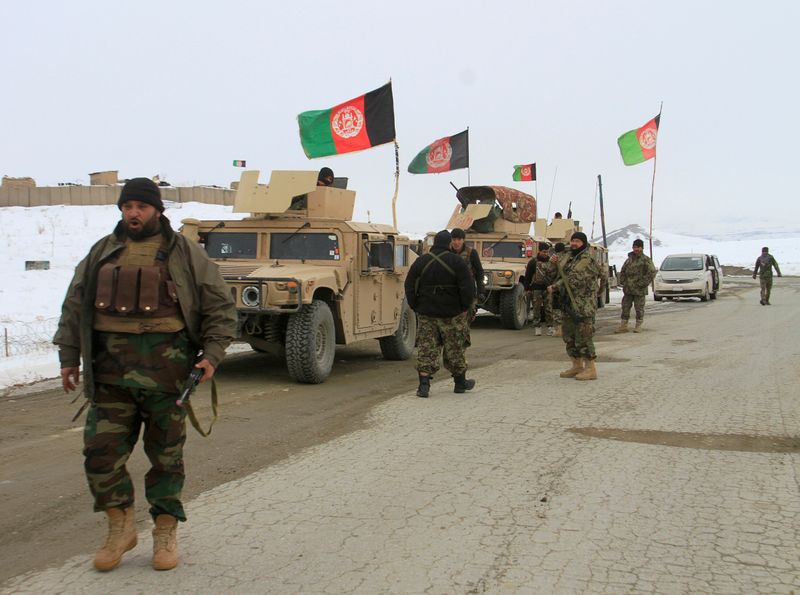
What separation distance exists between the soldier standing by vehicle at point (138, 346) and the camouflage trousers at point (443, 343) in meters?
4.38

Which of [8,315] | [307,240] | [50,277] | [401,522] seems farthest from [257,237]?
[50,277]

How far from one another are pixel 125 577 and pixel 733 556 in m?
2.67

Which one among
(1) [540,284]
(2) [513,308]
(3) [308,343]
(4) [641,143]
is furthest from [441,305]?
(4) [641,143]

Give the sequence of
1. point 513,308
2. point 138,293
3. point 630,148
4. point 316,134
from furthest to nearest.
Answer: point 630,148
point 513,308
point 316,134
point 138,293

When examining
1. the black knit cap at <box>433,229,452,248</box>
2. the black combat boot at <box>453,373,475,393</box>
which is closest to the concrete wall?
the black knit cap at <box>433,229,452,248</box>

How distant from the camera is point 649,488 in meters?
4.61

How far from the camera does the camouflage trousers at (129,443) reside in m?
3.38

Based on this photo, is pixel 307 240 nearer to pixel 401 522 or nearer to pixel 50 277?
pixel 401 522

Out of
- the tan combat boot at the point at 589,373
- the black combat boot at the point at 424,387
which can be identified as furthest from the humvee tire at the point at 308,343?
the tan combat boot at the point at 589,373

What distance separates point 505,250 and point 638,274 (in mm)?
3073

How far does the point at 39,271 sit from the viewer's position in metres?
24.7

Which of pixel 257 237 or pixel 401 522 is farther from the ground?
pixel 257 237

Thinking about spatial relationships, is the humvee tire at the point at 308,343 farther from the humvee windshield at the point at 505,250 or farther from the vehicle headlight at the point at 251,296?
the humvee windshield at the point at 505,250

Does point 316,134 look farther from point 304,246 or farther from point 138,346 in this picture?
point 138,346
